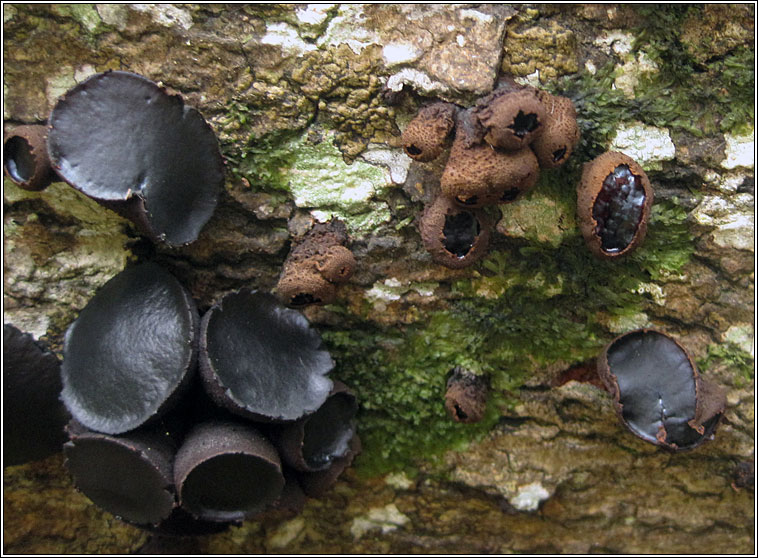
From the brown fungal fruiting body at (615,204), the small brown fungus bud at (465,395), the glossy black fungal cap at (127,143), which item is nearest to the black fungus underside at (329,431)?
the small brown fungus bud at (465,395)

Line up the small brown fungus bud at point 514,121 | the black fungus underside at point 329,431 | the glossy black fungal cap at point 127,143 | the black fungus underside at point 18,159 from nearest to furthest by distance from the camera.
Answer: the small brown fungus bud at point 514,121 → the glossy black fungal cap at point 127,143 → the black fungus underside at point 18,159 → the black fungus underside at point 329,431

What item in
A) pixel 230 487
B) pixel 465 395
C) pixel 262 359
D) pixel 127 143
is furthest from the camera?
pixel 465 395

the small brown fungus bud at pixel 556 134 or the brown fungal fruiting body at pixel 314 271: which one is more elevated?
the small brown fungus bud at pixel 556 134

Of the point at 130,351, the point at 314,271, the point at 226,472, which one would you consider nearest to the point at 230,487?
the point at 226,472

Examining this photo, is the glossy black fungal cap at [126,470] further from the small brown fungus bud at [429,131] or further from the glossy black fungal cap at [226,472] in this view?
the small brown fungus bud at [429,131]

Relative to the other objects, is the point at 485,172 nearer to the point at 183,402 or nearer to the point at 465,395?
the point at 465,395

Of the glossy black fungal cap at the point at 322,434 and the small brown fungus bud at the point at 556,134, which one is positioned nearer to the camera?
the small brown fungus bud at the point at 556,134

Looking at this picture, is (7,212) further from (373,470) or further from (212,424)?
(373,470)

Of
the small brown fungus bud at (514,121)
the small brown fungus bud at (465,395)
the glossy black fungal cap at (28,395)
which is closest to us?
the small brown fungus bud at (514,121)
